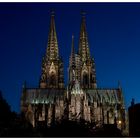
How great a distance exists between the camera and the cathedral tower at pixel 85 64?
192 ft

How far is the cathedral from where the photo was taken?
53.0 meters

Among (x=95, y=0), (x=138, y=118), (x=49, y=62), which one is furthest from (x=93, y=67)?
(x=95, y=0)

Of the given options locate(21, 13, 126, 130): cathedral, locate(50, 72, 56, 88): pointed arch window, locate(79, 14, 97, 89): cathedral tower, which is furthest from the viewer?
locate(79, 14, 97, 89): cathedral tower

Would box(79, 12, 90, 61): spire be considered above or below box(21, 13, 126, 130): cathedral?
above

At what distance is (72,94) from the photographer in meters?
54.2

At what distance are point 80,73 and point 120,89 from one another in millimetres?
5506

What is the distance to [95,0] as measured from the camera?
46.9 feet

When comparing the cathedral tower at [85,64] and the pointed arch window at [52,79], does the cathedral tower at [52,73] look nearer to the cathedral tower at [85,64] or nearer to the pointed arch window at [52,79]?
the pointed arch window at [52,79]

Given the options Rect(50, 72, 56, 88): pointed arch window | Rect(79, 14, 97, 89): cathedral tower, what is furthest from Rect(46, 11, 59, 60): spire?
Rect(79, 14, 97, 89): cathedral tower

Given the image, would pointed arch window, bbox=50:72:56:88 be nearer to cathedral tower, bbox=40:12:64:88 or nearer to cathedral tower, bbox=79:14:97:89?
cathedral tower, bbox=40:12:64:88

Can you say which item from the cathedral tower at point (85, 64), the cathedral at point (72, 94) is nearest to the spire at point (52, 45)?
the cathedral at point (72, 94)

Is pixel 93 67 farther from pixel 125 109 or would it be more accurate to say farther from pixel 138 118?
pixel 138 118

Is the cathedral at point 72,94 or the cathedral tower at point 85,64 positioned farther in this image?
the cathedral tower at point 85,64

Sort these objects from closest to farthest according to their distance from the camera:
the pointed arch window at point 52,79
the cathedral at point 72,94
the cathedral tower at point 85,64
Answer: the cathedral at point 72,94 < the pointed arch window at point 52,79 < the cathedral tower at point 85,64
